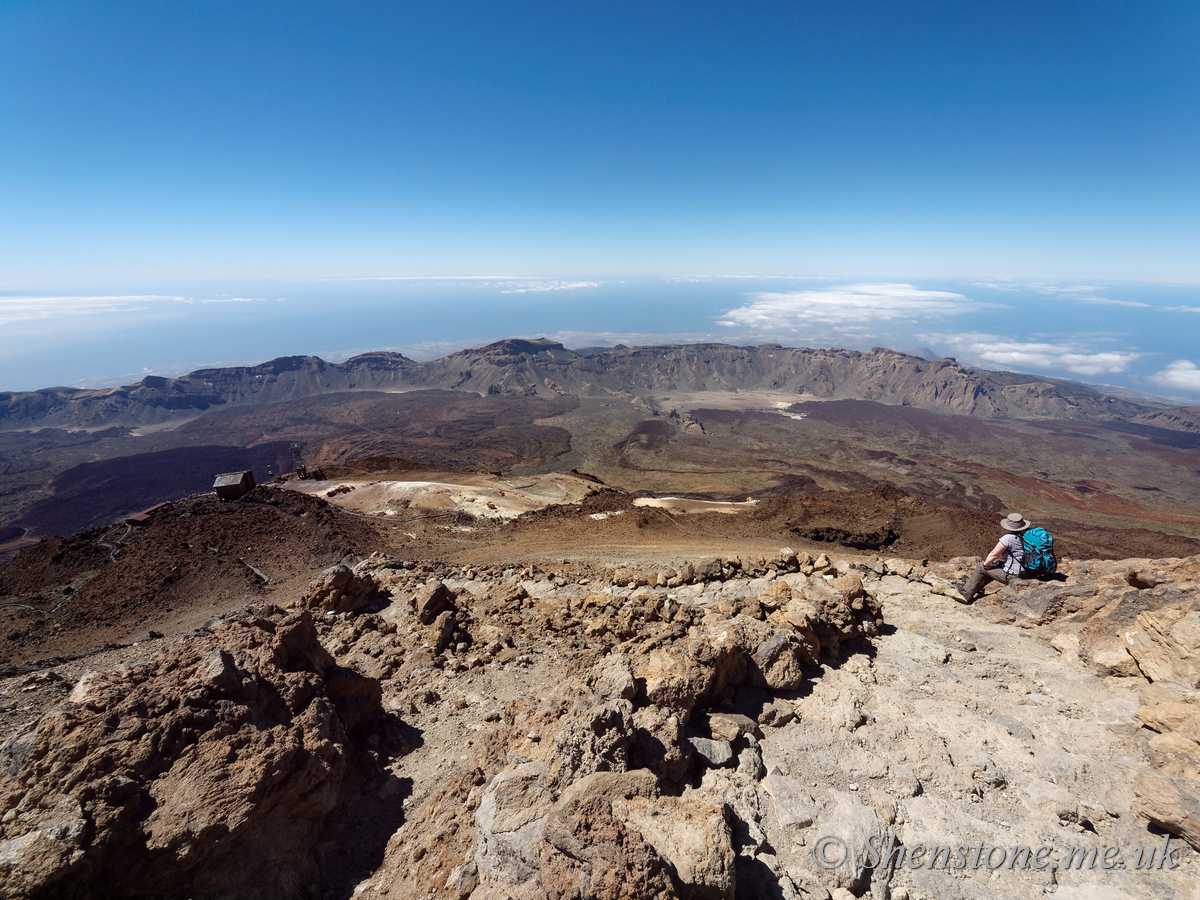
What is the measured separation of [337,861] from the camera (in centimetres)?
383

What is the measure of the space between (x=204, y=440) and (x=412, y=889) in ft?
315

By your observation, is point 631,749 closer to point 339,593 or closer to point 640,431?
point 339,593

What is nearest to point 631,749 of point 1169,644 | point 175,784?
point 175,784

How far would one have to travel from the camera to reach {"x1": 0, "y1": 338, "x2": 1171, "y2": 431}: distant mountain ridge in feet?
292

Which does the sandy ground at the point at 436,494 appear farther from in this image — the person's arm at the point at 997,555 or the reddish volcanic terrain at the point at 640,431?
the person's arm at the point at 997,555

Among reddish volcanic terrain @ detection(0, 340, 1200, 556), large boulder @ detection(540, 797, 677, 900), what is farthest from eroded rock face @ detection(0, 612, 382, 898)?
reddish volcanic terrain @ detection(0, 340, 1200, 556)

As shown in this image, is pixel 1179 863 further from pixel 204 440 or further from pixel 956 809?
pixel 204 440

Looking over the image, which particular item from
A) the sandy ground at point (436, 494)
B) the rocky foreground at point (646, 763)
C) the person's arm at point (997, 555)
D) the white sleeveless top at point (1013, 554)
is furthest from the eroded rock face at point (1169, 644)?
the sandy ground at point (436, 494)

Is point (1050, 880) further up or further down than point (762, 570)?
further up

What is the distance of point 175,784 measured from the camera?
3506mm

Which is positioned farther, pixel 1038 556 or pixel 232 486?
pixel 232 486

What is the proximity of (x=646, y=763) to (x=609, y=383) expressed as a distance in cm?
11301

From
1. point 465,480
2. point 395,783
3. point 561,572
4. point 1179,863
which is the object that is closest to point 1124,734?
point 1179,863

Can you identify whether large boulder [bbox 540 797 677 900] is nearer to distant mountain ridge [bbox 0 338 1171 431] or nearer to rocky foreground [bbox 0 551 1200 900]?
rocky foreground [bbox 0 551 1200 900]
